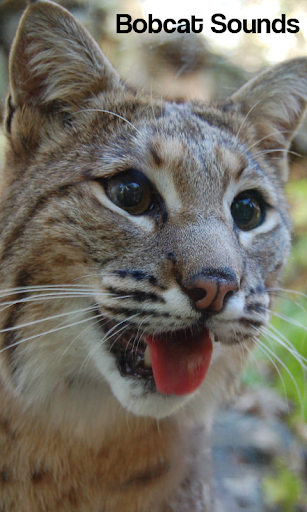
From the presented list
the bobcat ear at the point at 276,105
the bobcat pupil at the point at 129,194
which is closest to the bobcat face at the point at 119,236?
the bobcat pupil at the point at 129,194

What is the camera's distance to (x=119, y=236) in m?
A: 1.07

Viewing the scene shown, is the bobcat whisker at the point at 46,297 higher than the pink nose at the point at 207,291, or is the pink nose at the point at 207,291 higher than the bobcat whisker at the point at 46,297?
the pink nose at the point at 207,291

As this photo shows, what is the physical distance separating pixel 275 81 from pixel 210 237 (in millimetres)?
752

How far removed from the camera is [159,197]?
113 cm

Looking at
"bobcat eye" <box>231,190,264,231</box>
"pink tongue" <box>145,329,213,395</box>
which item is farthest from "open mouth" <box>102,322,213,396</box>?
"bobcat eye" <box>231,190,264,231</box>

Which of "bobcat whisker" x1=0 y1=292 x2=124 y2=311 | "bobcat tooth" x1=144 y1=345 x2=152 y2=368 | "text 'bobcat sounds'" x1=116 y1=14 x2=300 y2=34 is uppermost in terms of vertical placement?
"text 'bobcat sounds'" x1=116 y1=14 x2=300 y2=34

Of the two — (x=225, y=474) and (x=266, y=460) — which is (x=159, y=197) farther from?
(x=266, y=460)

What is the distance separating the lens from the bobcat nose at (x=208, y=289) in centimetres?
92

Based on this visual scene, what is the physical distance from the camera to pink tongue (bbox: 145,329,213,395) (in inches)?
39.5

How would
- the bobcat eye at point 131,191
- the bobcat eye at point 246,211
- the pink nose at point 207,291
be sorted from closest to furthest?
the pink nose at point 207,291 < the bobcat eye at point 131,191 < the bobcat eye at point 246,211

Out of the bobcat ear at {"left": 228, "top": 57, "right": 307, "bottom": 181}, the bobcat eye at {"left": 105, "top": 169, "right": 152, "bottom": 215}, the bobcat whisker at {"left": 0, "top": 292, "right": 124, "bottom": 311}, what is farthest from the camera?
the bobcat ear at {"left": 228, "top": 57, "right": 307, "bottom": 181}

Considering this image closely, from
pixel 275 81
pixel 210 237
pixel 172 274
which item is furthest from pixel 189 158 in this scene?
pixel 275 81

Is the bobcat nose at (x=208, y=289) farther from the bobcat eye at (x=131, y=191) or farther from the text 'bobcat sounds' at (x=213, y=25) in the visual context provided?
the text 'bobcat sounds' at (x=213, y=25)

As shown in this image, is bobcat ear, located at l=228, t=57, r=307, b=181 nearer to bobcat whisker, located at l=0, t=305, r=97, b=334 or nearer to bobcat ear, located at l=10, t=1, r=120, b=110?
bobcat ear, located at l=10, t=1, r=120, b=110
